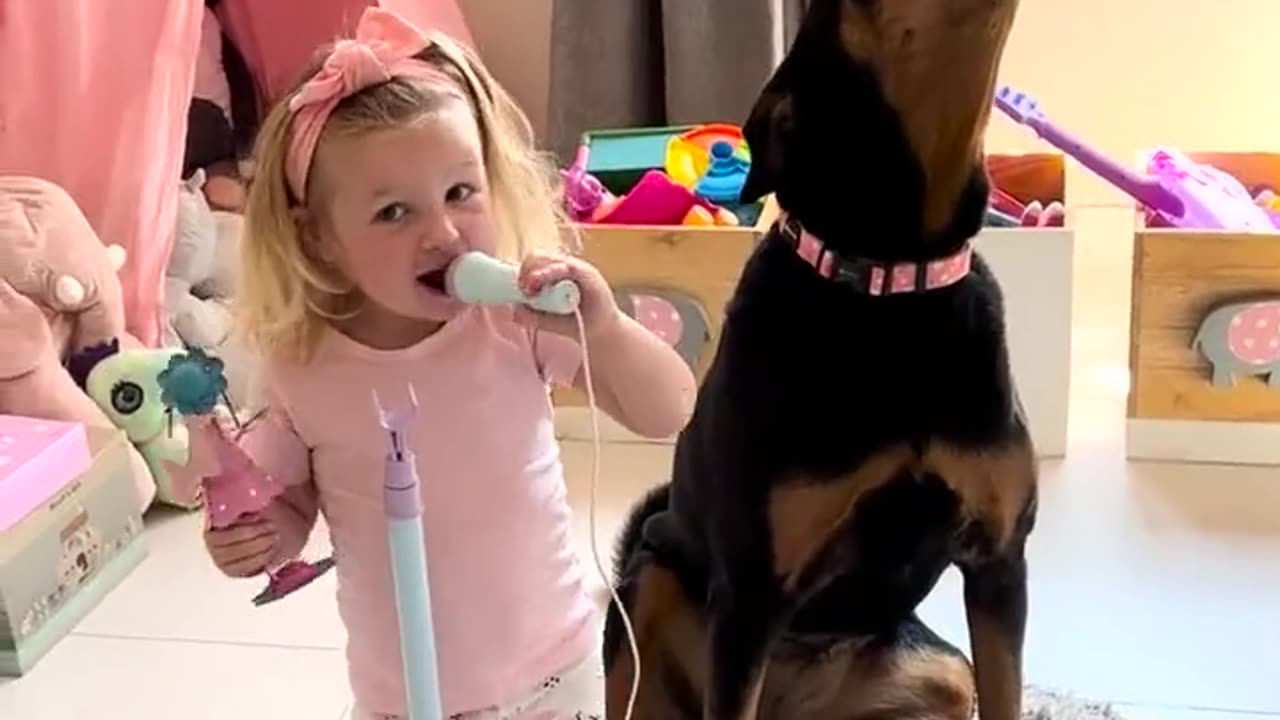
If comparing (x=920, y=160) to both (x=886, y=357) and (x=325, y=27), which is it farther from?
(x=325, y=27)

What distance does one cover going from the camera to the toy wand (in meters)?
1.08

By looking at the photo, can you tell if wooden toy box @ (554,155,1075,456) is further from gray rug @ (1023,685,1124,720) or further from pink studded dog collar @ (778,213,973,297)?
pink studded dog collar @ (778,213,973,297)

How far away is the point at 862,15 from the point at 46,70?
1314 mm

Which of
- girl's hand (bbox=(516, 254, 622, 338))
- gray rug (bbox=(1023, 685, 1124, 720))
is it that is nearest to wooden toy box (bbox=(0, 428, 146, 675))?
girl's hand (bbox=(516, 254, 622, 338))

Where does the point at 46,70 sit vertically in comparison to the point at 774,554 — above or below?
above

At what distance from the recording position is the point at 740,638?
49.8 inches

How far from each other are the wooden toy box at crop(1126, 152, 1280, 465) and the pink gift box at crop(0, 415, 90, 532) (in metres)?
1.09

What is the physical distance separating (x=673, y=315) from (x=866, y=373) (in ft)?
2.97

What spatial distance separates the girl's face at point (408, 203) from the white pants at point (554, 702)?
0.29 meters

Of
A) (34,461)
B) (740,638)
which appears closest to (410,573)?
(740,638)

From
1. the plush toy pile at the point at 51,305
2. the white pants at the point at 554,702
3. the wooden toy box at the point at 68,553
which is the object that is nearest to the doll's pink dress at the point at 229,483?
the white pants at the point at 554,702

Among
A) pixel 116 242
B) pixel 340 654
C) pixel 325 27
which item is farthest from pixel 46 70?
pixel 340 654

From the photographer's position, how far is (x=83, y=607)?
189 centimetres

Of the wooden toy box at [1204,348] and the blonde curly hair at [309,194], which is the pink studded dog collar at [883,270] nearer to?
the blonde curly hair at [309,194]
